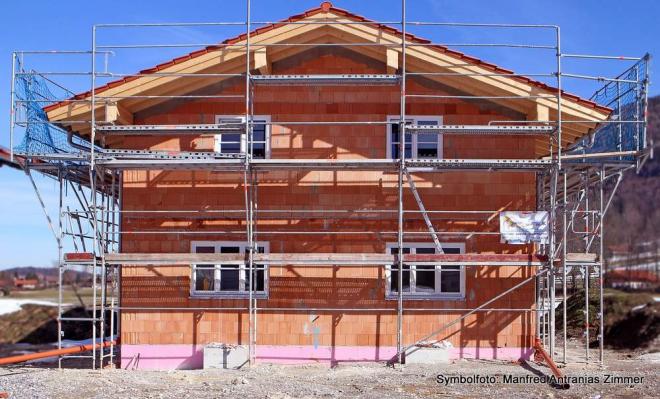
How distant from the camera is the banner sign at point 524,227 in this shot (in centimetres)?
1363

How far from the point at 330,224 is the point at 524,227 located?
144 inches

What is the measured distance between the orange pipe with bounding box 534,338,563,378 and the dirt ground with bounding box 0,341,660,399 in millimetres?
210

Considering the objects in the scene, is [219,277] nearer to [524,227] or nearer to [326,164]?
[326,164]

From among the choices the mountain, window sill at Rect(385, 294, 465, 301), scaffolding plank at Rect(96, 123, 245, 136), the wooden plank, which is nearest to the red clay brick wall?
window sill at Rect(385, 294, 465, 301)

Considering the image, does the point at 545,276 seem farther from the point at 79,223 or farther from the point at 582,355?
the point at 79,223

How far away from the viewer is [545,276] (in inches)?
572

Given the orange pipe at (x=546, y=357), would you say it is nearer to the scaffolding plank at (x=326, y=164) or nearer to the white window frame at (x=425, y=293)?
the white window frame at (x=425, y=293)

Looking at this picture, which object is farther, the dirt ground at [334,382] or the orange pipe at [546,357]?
the orange pipe at [546,357]

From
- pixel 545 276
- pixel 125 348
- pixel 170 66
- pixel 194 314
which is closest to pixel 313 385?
pixel 194 314

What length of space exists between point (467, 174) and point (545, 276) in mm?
2550

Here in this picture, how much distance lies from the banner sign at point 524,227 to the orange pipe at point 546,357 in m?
1.96

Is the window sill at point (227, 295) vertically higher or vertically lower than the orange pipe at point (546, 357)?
higher

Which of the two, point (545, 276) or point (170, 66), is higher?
point (170, 66)

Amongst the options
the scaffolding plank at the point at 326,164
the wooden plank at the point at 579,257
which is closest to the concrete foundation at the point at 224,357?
the scaffolding plank at the point at 326,164
